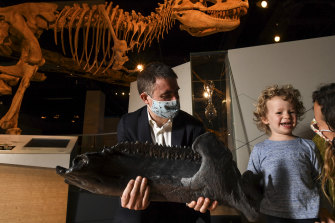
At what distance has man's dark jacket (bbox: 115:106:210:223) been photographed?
43.8 inches

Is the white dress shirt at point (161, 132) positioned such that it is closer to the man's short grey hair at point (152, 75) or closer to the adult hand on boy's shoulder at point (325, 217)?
the man's short grey hair at point (152, 75)

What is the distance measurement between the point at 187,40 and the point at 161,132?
11.5ft

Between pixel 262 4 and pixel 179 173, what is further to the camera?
pixel 262 4

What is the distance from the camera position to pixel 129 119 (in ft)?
4.15

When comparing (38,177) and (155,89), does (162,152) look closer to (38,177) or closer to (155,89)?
(155,89)

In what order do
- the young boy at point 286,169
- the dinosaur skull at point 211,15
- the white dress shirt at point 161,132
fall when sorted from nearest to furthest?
1. the young boy at point 286,169
2. the white dress shirt at point 161,132
3. the dinosaur skull at point 211,15

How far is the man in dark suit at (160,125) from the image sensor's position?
112 cm

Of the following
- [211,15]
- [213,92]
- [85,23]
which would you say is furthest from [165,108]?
[85,23]

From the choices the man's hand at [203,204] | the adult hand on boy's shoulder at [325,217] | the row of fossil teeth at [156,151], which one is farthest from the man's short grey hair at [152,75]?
the adult hand on boy's shoulder at [325,217]

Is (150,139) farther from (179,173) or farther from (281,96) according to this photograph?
(281,96)

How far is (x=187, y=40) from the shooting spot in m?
4.39

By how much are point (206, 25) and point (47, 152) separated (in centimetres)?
234

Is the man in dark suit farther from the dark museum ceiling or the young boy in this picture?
the dark museum ceiling

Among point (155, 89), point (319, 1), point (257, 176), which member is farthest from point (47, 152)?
point (319, 1)
